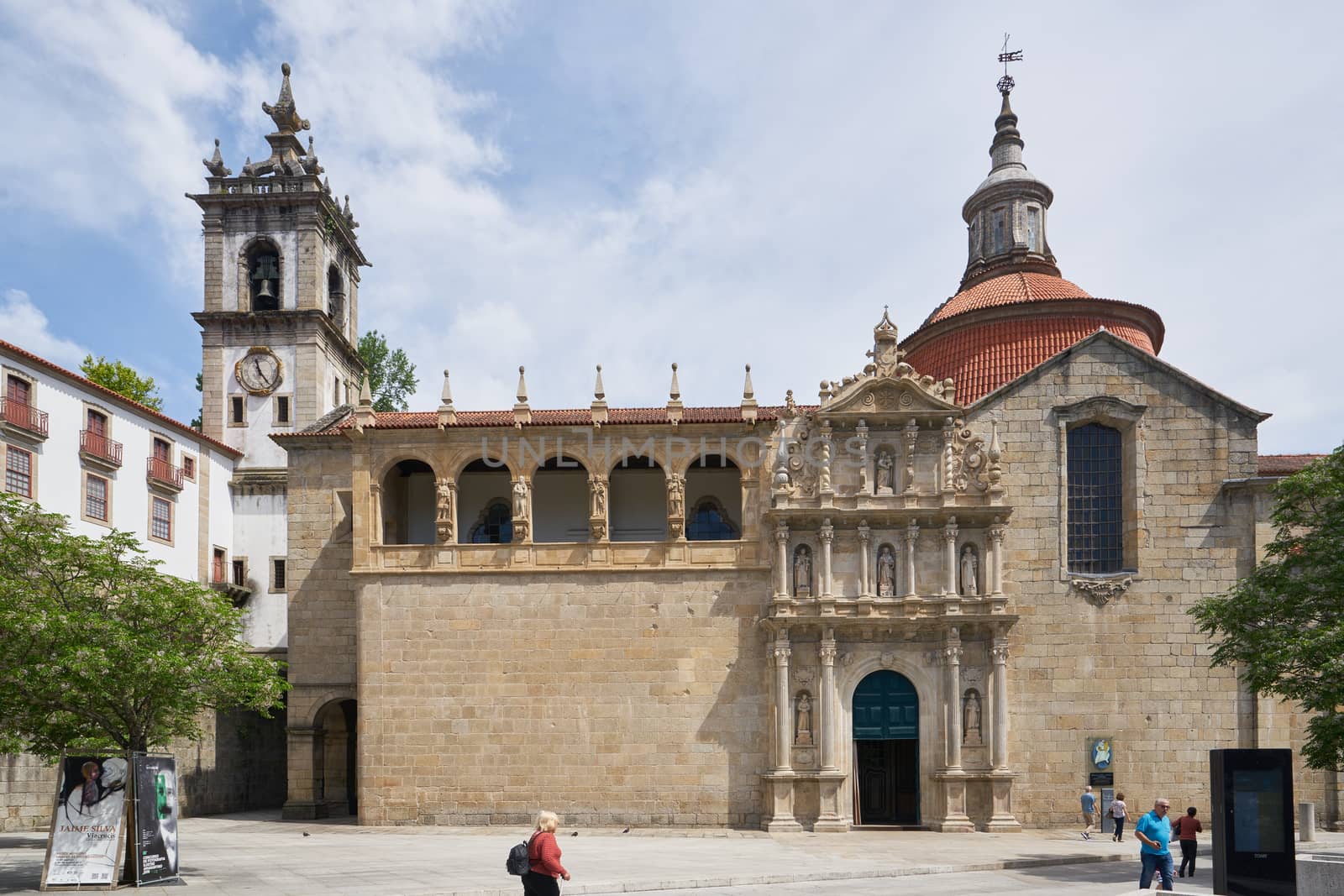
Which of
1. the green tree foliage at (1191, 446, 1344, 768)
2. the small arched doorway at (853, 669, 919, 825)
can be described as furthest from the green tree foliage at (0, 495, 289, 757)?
the green tree foliage at (1191, 446, 1344, 768)

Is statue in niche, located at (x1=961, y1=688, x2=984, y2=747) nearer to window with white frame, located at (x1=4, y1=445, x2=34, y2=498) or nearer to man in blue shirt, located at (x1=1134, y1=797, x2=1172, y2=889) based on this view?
man in blue shirt, located at (x1=1134, y1=797, x2=1172, y2=889)

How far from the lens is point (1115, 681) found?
31.5m

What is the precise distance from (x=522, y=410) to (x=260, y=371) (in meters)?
22.3

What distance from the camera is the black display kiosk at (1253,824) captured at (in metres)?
16.9

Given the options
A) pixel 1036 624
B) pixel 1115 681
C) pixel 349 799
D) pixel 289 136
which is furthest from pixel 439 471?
pixel 289 136

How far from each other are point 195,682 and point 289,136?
4032 centimetres

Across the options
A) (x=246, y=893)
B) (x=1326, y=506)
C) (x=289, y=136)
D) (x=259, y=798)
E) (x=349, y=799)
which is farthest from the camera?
(x=289, y=136)

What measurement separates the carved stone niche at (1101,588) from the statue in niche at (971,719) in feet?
14.5

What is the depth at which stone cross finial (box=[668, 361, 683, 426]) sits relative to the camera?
3275cm

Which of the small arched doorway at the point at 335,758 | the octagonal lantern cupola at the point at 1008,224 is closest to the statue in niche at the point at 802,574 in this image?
the small arched doorway at the point at 335,758

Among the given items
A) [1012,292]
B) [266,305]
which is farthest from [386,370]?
[1012,292]

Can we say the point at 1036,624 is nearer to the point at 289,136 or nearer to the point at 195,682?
the point at 195,682

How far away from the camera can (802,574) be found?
105 feet

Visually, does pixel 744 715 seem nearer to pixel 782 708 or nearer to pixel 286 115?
pixel 782 708
